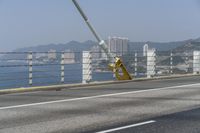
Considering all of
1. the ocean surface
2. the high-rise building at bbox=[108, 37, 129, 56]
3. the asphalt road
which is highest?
the high-rise building at bbox=[108, 37, 129, 56]

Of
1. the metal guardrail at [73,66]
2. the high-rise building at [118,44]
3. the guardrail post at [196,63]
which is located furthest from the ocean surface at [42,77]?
the guardrail post at [196,63]

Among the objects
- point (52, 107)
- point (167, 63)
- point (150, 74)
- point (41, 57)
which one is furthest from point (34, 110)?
point (167, 63)

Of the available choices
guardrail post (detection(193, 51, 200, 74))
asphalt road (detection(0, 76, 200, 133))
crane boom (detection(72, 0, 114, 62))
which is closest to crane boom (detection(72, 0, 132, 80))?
crane boom (detection(72, 0, 114, 62))

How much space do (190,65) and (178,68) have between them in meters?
1.32

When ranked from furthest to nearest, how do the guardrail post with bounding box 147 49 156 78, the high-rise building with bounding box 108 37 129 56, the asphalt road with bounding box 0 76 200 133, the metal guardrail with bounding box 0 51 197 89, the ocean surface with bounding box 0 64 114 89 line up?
the high-rise building with bounding box 108 37 129 56 → the guardrail post with bounding box 147 49 156 78 → the metal guardrail with bounding box 0 51 197 89 → the ocean surface with bounding box 0 64 114 89 → the asphalt road with bounding box 0 76 200 133

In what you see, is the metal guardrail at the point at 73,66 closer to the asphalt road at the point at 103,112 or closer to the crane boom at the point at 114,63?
the crane boom at the point at 114,63

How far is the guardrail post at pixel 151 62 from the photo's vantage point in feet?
93.4

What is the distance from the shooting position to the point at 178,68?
32.2 meters

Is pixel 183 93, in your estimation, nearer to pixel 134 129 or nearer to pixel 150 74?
pixel 134 129

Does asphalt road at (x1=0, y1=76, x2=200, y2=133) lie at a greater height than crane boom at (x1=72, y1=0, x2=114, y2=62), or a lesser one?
lesser

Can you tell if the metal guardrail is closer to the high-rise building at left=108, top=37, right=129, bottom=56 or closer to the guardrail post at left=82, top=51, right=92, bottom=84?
the guardrail post at left=82, top=51, right=92, bottom=84

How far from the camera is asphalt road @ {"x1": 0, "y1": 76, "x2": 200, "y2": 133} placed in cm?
1081

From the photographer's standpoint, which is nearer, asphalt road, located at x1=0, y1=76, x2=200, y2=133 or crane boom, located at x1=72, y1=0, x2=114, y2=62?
asphalt road, located at x1=0, y1=76, x2=200, y2=133

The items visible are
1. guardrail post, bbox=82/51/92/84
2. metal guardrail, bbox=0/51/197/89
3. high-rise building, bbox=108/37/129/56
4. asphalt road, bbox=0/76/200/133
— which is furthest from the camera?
high-rise building, bbox=108/37/129/56
